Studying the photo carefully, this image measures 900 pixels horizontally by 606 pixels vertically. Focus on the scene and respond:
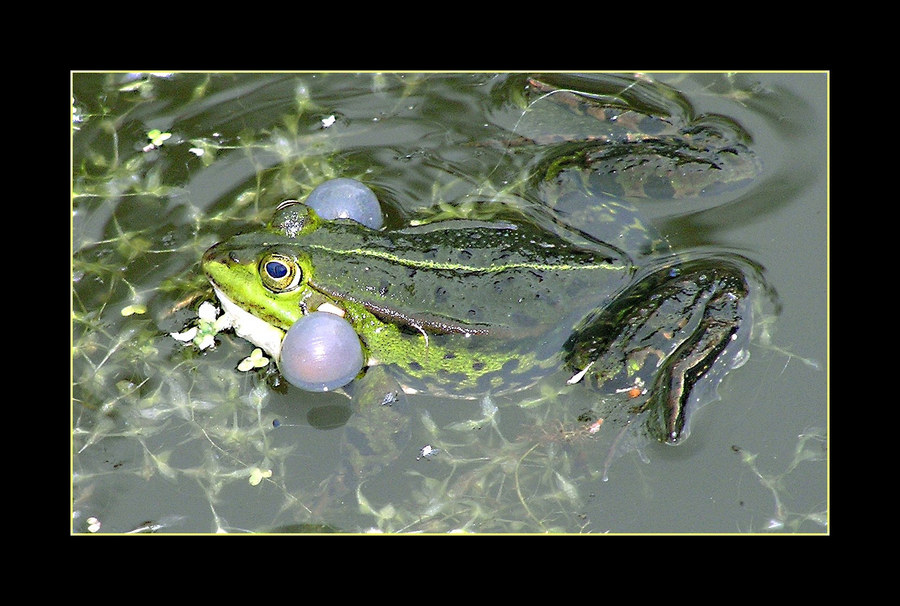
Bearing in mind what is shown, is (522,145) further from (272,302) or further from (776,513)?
(776,513)

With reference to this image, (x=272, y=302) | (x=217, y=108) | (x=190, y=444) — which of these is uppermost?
(x=217, y=108)

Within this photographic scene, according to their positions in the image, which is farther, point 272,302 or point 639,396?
point 639,396

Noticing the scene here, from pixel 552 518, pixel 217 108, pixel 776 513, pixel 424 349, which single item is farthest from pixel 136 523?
pixel 776 513

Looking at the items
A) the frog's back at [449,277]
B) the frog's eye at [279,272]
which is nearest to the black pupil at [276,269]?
the frog's eye at [279,272]

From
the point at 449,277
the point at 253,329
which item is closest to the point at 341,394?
the point at 253,329

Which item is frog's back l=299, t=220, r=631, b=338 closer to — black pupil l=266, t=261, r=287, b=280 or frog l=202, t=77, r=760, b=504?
frog l=202, t=77, r=760, b=504

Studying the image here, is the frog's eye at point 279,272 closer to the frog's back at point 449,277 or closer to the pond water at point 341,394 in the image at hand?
the frog's back at point 449,277

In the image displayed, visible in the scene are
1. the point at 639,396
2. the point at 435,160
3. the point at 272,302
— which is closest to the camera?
the point at 272,302

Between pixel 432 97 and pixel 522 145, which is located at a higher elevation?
pixel 432 97
